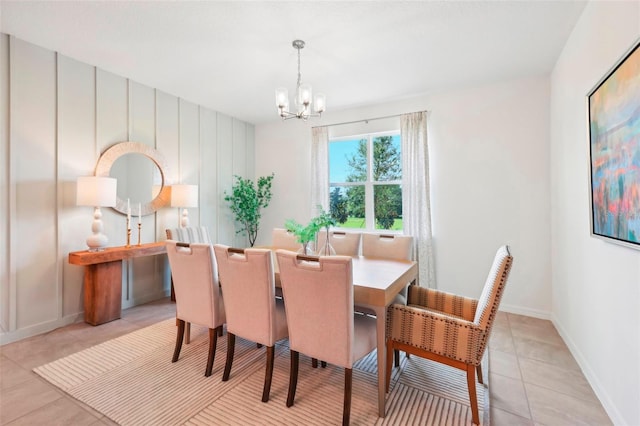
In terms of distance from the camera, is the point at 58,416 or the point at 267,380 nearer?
the point at 58,416

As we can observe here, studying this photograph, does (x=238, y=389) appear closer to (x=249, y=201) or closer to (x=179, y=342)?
(x=179, y=342)

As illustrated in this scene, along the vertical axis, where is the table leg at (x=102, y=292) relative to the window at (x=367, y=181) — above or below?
below

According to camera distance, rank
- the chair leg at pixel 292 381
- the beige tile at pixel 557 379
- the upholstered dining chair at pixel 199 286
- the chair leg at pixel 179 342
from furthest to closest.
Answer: the chair leg at pixel 179 342
the upholstered dining chair at pixel 199 286
the beige tile at pixel 557 379
the chair leg at pixel 292 381

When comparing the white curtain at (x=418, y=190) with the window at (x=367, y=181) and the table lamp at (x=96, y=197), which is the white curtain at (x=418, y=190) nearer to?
the window at (x=367, y=181)

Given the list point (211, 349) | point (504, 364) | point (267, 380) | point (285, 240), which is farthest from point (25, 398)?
point (504, 364)

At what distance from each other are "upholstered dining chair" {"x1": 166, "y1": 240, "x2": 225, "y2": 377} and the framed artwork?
2.47m

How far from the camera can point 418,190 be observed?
3803mm

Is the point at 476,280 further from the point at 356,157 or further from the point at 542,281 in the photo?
the point at 356,157

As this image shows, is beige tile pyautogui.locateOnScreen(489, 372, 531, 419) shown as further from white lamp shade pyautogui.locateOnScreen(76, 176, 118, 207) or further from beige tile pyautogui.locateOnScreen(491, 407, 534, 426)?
white lamp shade pyautogui.locateOnScreen(76, 176, 118, 207)

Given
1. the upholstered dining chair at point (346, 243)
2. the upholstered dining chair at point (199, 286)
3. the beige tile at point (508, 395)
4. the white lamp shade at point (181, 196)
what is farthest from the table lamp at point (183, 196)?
the beige tile at point (508, 395)

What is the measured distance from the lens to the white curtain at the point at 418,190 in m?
3.72

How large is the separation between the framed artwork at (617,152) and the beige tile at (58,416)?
3190 mm

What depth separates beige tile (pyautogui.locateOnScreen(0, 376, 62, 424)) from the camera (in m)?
1.71

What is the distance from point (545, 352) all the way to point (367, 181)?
9.31ft
